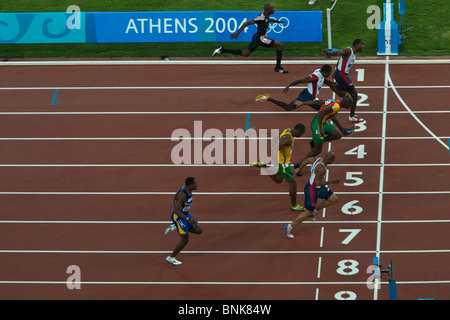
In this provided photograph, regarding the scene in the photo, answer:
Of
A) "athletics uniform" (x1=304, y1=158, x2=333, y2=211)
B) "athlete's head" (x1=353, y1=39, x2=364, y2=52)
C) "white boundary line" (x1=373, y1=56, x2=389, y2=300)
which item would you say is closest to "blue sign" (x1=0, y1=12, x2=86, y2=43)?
"athlete's head" (x1=353, y1=39, x2=364, y2=52)

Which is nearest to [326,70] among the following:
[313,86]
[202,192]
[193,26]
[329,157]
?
[313,86]

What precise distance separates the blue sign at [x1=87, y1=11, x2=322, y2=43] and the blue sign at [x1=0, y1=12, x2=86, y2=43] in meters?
0.36

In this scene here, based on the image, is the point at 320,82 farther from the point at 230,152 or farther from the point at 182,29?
the point at 182,29

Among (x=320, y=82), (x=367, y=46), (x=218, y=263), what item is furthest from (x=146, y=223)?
(x=367, y=46)

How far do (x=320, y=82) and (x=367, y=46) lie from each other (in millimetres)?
4188

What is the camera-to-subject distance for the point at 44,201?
617 inches

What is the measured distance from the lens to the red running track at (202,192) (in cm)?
1375

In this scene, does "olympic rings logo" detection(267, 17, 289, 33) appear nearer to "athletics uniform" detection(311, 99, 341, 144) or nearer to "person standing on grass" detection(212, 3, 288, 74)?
"person standing on grass" detection(212, 3, 288, 74)

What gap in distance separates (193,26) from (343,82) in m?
4.97

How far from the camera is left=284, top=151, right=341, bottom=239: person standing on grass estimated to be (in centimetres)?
1378

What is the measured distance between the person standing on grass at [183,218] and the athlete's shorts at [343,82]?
15.7ft

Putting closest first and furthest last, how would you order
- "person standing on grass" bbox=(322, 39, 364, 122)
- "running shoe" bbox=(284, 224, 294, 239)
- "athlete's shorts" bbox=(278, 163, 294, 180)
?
"running shoe" bbox=(284, 224, 294, 239)
"athlete's shorts" bbox=(278, 163, 294, 180)
"person standing on grass" bbox=(322, 39, 364, 122)

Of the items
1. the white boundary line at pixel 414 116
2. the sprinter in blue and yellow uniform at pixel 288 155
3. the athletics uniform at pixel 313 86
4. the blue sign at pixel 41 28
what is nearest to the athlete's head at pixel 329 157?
the sprinter in blue and yellow uniform at pixel 288 155

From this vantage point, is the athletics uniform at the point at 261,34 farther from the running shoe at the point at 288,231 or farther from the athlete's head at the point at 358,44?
the running shoe at the point at 288,231
